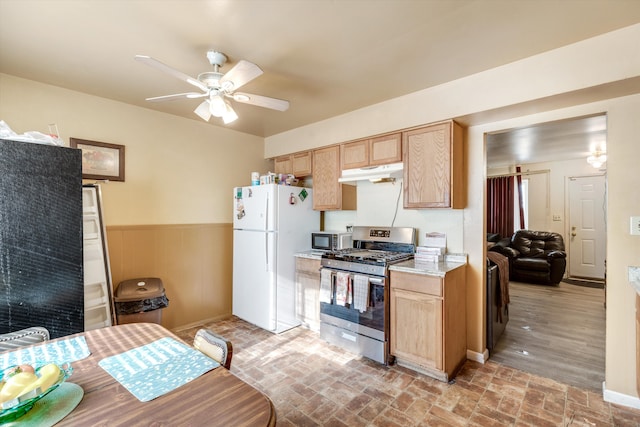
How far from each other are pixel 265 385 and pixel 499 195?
20.8ft

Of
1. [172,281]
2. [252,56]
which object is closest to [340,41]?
[252,56]

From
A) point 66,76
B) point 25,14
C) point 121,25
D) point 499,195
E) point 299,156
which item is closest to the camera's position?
point 25,14

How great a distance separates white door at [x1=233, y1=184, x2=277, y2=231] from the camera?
3353mm

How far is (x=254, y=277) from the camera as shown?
11.5ft

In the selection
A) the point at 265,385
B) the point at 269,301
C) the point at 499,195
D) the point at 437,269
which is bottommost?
the point at 265,385

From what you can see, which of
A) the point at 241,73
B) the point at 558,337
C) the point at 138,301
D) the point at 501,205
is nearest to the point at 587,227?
the point at 501,205

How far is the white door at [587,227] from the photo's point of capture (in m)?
5.61

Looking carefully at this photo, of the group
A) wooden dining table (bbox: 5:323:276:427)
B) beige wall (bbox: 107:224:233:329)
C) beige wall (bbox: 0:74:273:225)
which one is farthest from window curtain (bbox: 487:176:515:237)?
wooden dining table (bbox: 5:323:276:427)

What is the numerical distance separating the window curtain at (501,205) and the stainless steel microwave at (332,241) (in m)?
4.68

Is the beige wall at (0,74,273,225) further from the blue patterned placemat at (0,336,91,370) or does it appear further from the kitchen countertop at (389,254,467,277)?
the kitchen countertop at (389,254,467,277)

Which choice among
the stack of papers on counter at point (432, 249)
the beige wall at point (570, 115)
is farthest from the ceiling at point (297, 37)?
the stack of papers on counter at point (432, 249)

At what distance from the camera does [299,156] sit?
3.91 metres

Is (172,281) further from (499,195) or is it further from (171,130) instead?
(499,195)

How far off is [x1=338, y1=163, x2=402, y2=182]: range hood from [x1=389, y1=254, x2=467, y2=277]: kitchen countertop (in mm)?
Result: 898
